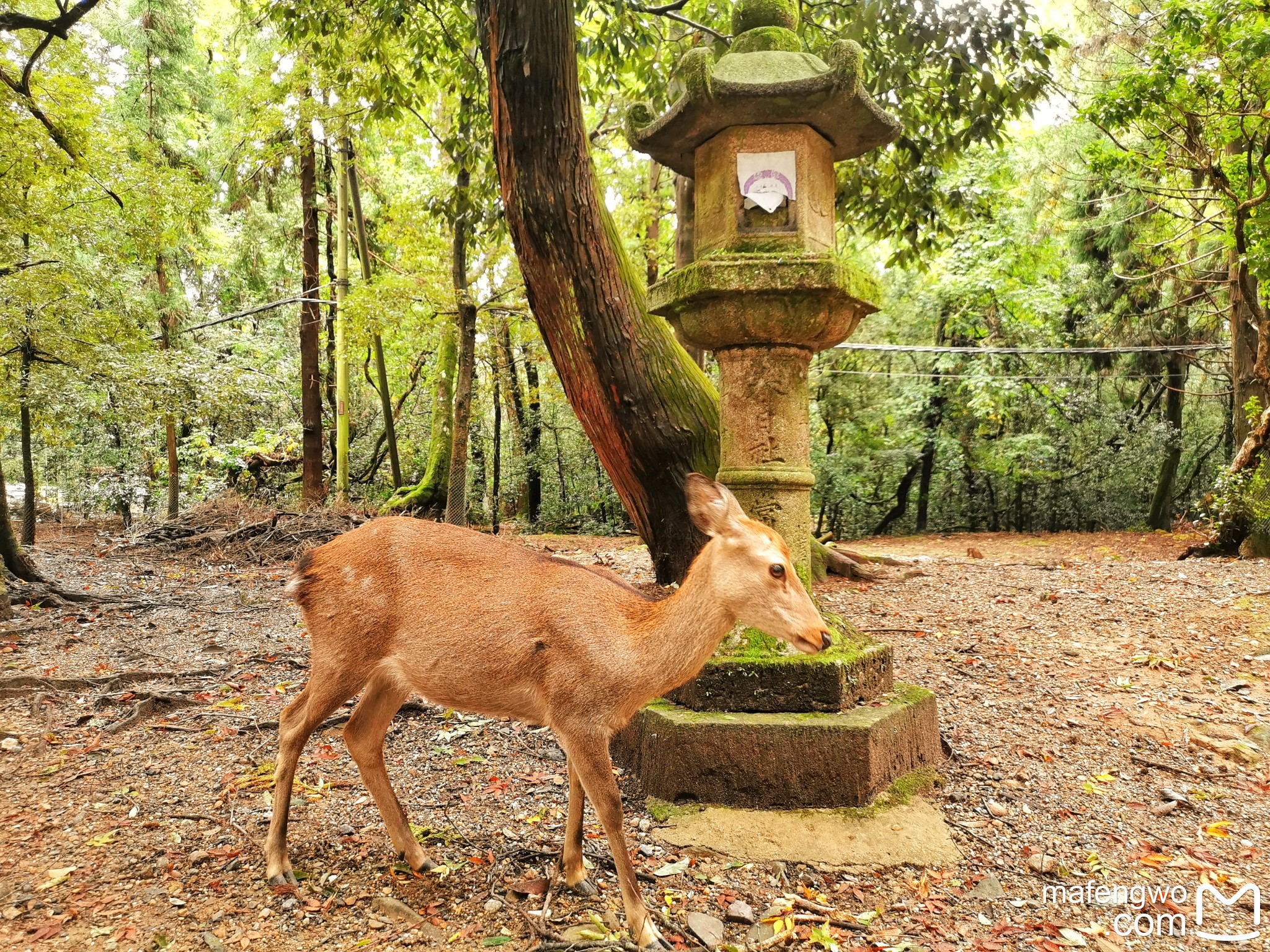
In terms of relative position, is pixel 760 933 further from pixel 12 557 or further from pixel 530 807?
pixel 12 557

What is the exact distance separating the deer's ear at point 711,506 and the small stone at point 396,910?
174 centimetres

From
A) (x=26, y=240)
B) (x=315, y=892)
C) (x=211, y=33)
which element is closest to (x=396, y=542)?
(x=315, y=892)

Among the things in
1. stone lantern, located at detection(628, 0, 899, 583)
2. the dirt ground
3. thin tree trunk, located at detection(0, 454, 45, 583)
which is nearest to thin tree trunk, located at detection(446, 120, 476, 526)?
thin tree trunk, located at detection(0, 454, 45, 583)

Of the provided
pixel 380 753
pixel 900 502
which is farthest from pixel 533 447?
pixel 380 753

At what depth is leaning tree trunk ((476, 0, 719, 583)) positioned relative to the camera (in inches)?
172

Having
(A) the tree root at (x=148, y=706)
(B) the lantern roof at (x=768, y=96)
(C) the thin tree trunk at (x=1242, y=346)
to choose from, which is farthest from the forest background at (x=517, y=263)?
(A) the tree root at (x=148, y=706)

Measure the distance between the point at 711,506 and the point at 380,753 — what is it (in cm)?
170

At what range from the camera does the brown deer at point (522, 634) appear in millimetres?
2758

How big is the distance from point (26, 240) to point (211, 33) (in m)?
8.65

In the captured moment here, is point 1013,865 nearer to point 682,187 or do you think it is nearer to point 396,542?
point 396,542

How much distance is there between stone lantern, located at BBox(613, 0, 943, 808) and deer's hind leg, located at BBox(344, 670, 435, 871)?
126cm

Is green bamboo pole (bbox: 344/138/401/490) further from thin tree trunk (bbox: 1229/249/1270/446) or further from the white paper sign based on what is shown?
thin tree trunk (bbox: 1229/249/1270/446)

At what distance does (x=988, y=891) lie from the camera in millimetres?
3398

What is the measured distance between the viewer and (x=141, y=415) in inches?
394
